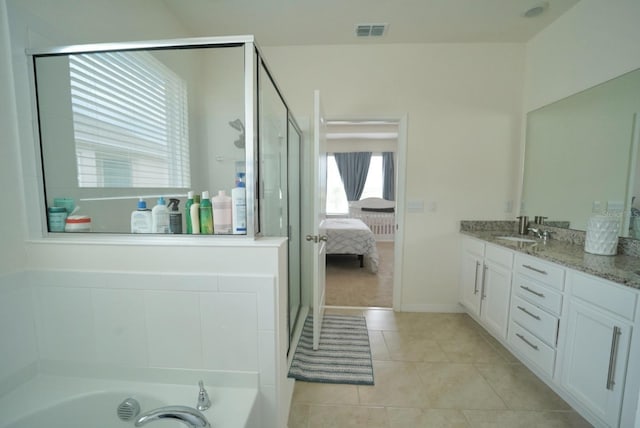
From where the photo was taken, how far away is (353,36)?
7.04ft

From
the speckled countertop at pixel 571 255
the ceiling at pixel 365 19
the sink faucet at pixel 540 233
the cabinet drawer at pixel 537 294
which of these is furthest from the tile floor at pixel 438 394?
the ceiling at pixel 365 19

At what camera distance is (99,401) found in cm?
97

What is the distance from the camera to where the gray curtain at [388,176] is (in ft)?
19.3

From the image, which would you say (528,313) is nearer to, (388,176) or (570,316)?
(570,316)

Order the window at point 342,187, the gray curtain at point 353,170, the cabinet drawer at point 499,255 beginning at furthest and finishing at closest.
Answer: the window at point 342,187 → the gray curtain at point 353,170 → the cabinet drawer at point 499,255

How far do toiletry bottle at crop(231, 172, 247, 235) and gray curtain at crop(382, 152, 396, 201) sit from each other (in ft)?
17.6

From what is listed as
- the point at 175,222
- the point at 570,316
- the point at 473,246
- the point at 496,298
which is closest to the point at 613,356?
the point at 570,316

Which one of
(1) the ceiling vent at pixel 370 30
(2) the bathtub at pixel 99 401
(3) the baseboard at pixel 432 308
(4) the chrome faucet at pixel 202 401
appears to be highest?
(1) the ceiling vent at pixel 370 30

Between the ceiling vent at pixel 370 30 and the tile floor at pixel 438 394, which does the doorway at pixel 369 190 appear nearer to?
the tile floor at pixel 438 394

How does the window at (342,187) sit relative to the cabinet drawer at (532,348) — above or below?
above

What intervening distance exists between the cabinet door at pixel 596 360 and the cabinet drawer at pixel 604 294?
0.14 feet

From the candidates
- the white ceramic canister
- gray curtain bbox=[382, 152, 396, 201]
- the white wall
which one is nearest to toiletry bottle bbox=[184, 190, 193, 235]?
the white ceramic canister

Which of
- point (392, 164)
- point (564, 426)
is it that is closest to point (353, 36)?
point (564, 426)

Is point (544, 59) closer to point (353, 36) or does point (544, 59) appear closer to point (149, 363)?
point (353, 36)
